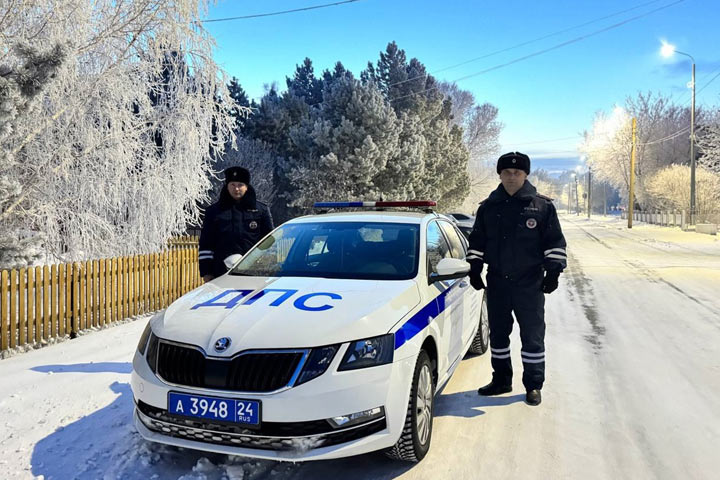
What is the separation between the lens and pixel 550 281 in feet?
13.3

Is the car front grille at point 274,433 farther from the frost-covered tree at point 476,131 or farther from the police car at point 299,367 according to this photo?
the frost-covered tree at point 476,131

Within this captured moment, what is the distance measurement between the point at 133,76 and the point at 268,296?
8.01m

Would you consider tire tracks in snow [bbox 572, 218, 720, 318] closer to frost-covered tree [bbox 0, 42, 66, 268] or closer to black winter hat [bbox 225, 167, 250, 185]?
black winter hat [bbox 225, 167, 250, 185]

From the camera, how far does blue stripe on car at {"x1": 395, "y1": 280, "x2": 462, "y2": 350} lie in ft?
9.66

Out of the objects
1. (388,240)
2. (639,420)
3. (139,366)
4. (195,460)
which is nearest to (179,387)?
(139,366)

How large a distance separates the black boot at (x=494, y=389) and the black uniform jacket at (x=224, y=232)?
8.37 feet

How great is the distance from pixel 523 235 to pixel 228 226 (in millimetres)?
2728

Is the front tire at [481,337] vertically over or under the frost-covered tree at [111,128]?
under

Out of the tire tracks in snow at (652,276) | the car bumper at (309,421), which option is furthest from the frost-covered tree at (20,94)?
the tire tracks in snow at (652,276)

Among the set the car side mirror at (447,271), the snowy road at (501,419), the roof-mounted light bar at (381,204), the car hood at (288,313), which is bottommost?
the snowy road at (501,419)

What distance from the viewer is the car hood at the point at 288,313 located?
8.98 ft

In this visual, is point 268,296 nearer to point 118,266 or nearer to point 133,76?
point 118,266

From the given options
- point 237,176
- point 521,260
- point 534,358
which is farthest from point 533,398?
point 237,176

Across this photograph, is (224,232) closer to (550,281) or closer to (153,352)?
(153,352)
